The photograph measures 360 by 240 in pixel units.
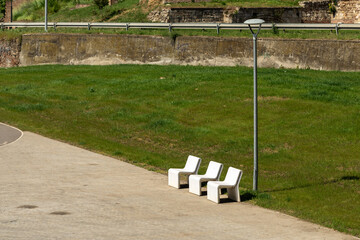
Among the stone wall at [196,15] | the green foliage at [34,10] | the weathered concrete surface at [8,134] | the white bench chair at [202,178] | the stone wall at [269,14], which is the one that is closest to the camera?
the white bench chair at [202,178]

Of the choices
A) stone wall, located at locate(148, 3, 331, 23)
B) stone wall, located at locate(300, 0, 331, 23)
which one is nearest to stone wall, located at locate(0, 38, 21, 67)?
stone wall, located at locate(148, 3, 331, 23)

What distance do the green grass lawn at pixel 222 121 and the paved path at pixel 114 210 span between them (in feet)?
4.32

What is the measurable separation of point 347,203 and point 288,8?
33289 mm

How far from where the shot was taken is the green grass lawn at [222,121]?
1747 cm

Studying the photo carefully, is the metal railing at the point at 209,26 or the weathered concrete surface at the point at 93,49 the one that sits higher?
the metal railing at the point at 209,26

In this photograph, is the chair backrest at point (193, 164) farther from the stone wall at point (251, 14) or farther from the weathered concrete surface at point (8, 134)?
the stone wall at point (251, 14)

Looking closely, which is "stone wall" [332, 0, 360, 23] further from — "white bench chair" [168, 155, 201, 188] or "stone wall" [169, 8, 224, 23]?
"white bench chair" [168, 155, 201, 188]

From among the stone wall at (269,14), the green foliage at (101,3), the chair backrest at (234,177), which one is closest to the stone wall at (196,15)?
the stone wall at (269,14)

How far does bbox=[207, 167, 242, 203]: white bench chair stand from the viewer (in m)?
15.4

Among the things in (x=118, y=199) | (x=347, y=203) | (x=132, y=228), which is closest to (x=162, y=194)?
(x=118, y=199)

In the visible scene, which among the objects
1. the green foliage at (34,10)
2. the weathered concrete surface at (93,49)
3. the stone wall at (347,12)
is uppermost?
the stone wall at (347,12)

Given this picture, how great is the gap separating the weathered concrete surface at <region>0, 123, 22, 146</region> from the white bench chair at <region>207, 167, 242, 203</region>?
9.72 metres

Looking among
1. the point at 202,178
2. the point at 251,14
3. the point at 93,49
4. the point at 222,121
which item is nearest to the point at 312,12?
the point at 251,14

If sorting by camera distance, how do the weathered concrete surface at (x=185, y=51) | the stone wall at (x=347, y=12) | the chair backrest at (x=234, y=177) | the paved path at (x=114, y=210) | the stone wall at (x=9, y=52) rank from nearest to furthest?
the paved path at (x=114, y=210) < the chair backrest at (x=234, y=177) < the weathered concrete surface at (x=185, y=51) < the stone wall at (x=9, y=52) < the stone wall at (x=347, y=12)
